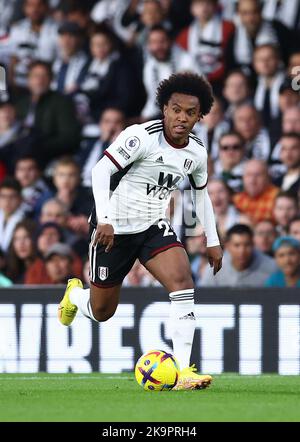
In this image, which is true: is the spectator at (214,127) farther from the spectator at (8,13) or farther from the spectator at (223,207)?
the spectator at (8,13)

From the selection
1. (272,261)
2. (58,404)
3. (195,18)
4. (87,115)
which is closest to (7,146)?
(87,115)

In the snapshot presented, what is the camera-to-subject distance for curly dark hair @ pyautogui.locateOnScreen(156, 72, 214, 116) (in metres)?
8.55

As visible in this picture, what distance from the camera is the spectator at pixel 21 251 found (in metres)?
13.3

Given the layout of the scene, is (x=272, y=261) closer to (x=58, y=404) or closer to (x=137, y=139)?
(x=137, y=139)

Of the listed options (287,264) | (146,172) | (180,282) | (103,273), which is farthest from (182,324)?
(287,264)

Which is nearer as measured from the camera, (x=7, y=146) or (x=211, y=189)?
(x=211, y=189)

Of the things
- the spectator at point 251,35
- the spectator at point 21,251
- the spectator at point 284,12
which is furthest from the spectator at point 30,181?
the spectator at point 284,12

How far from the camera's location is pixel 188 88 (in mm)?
8562

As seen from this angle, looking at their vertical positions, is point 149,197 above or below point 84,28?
below

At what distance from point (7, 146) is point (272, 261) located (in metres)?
4.26

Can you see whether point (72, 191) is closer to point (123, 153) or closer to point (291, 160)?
point (291, 160)

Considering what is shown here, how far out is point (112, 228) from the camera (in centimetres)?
809

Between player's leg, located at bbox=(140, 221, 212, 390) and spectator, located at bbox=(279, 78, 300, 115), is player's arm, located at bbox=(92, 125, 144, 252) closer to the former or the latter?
player's leg, located at bbox=(140, 221, 212, 390)

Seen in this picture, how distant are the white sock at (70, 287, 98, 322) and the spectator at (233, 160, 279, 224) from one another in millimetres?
3761
